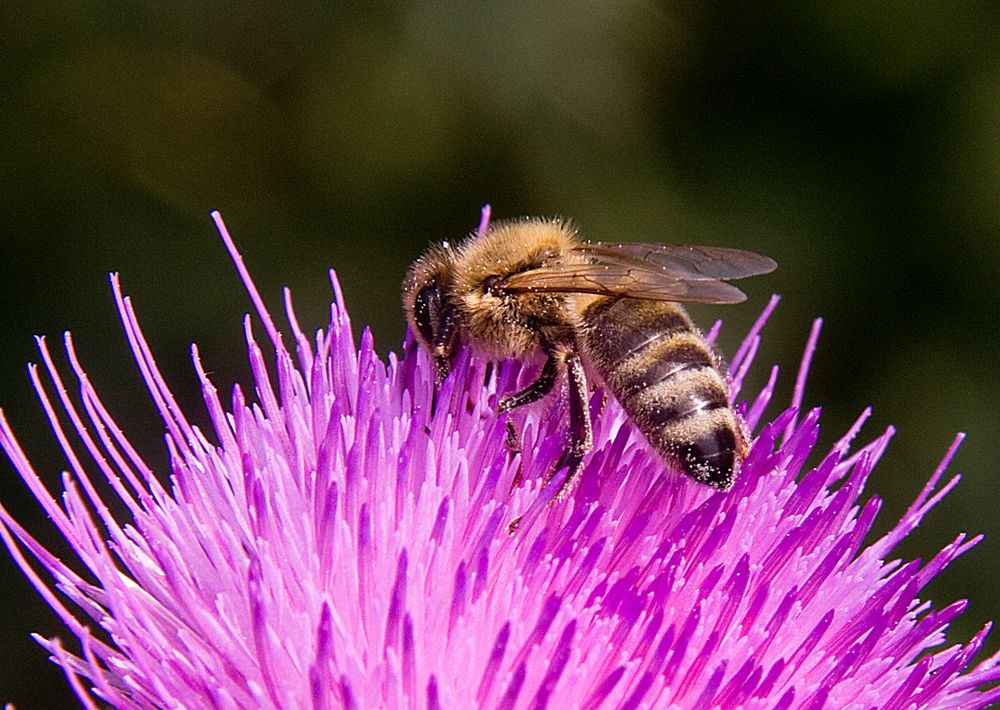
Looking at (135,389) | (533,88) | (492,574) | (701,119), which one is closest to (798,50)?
(701,119)

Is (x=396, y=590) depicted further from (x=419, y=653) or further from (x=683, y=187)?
(x=683, y=187)

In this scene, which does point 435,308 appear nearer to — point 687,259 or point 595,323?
point 595,323

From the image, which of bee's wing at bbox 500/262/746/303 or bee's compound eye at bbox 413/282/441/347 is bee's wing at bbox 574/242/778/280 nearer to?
bee's wing at bbox 500/262/746/303

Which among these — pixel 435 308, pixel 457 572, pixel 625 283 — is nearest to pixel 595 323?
pixel 625 283

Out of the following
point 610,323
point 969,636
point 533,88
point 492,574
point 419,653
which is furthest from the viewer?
point 533,88

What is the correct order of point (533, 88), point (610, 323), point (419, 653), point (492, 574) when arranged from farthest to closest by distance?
point (533, 88), point (610, 323), point (492, 574), point (419, 653)

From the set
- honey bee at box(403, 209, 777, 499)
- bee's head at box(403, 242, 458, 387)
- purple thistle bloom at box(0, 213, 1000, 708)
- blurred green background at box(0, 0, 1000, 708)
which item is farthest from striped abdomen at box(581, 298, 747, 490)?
blurred green background at box(0, 0, 1000, 708)

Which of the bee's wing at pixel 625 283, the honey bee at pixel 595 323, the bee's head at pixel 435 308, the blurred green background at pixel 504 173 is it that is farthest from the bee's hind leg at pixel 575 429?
the blurred green background at pixel 504 173
